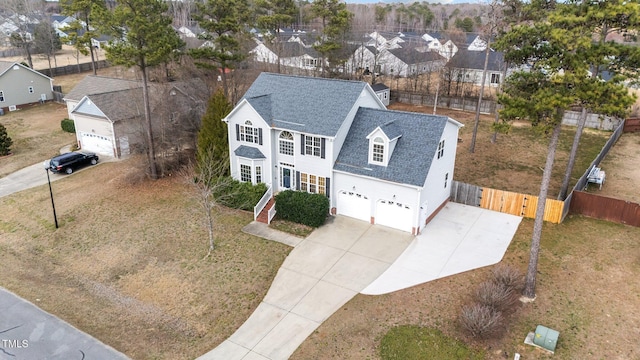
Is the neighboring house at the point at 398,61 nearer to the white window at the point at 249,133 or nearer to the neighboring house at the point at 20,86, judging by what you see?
the white window at the point at 249,133

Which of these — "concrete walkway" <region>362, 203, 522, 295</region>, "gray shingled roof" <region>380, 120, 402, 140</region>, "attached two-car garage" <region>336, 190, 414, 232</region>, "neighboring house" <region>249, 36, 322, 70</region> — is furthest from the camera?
"neighboring house" <region>249, 36, 322, 70</region>

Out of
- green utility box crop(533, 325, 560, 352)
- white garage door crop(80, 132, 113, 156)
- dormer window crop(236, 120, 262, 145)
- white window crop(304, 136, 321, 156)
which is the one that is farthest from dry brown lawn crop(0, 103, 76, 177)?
green utility box crop(533, 325, 560, 352)

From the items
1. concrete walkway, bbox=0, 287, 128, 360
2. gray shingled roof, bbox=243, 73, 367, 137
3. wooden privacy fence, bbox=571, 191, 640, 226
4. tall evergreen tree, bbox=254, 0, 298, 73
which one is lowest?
concrete walkway, bbox=0, 287, 128, 360

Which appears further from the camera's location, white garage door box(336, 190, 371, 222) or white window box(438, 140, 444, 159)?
white garage door box(336, 190, 371, 222)

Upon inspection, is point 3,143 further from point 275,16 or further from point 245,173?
point 275,16

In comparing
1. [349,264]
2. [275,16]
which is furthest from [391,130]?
[275,16]

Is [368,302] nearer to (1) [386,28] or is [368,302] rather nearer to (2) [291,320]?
(2) [291,320]

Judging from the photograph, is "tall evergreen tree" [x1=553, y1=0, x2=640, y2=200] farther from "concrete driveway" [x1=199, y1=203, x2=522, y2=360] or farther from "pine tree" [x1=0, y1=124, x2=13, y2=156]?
"pine tree" [x1=0, y1=124, x2=13, y2=156]

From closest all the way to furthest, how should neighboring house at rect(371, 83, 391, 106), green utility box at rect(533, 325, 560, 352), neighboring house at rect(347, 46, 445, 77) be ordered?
green utility box at rect(533, 325, 560, 352), neighboring house at rect(371, 83, 391, 106), neighboring house at rect(347, 46, 445, 77)

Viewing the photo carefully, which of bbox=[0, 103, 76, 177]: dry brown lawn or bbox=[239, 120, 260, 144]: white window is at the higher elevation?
bbox=[239, 120, 260, 144]: white window
